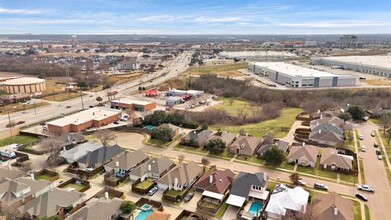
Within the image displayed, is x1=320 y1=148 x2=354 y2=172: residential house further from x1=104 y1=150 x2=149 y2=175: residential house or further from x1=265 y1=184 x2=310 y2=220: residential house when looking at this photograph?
x1=104 y1=150 x2=149 y2=175: residential house

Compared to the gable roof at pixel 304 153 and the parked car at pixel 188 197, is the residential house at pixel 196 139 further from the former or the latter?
the parked car at pixel 188 197

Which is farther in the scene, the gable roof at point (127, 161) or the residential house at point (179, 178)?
the gable roof at point (127, 161)

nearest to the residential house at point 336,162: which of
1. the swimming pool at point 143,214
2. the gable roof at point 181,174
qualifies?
the gable roof at point 181,174

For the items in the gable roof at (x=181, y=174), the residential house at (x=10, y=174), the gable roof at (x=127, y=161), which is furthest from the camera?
the gable roof at (x=127, y=161)

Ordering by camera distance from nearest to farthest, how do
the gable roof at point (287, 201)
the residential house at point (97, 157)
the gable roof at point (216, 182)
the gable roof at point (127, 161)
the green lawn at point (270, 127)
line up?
1. the gable roof at point (287, 201)
2. the gable roof at point (216, 182)
3. the gable roof at point (127, 161)
4. the residential house at point (97, 157)
5. the green lawn at point (270, 127)

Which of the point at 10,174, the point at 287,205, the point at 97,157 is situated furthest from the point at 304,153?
the point at 10,174

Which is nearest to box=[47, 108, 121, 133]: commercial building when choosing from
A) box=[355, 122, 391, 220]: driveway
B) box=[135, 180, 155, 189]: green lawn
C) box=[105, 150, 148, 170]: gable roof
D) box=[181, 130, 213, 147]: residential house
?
box=[105, 150, 148, 170]: gable roof

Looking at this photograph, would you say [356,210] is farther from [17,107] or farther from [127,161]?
[17,107]
